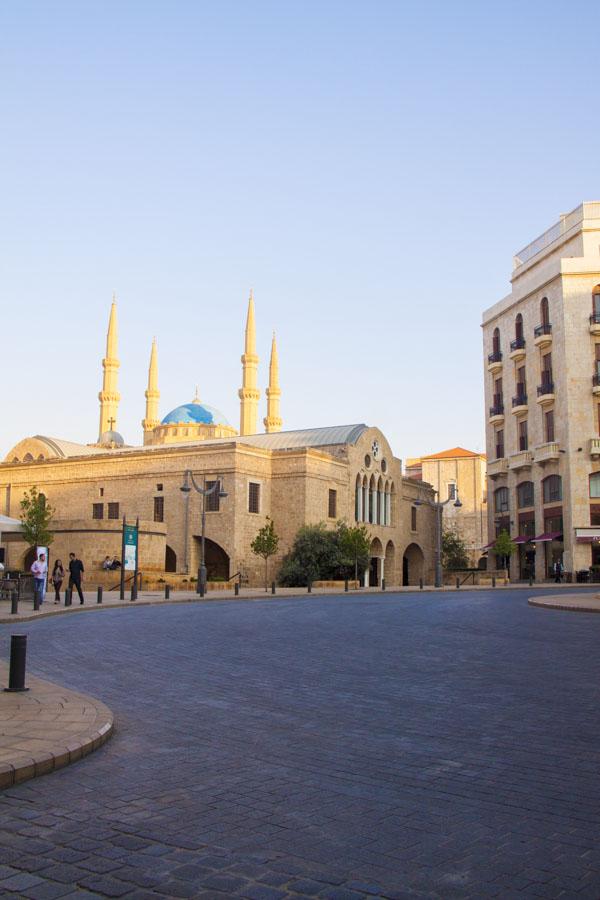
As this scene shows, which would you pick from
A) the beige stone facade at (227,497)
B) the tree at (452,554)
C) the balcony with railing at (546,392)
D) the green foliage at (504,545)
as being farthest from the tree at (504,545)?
the tree at (452,554)

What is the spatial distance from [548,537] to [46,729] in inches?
1977

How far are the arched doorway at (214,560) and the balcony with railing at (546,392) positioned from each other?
2332 cm

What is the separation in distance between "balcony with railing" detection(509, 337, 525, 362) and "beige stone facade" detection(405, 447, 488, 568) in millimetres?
24412

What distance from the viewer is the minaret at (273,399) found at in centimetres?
7350

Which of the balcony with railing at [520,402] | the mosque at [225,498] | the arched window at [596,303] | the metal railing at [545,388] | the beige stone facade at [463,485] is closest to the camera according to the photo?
the mosque at [225,498]

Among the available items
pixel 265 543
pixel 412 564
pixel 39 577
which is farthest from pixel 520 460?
pixel 39 577

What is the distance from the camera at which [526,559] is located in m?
57.7

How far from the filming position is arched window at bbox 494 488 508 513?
61.1 meters

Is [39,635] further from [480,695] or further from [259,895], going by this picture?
[259,895]

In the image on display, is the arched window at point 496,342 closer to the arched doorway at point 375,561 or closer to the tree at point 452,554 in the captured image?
the tree at point 452,554

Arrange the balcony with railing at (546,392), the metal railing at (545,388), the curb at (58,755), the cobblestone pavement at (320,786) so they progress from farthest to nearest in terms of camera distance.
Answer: the metal railing at (545,388) < the balcony with railing at (546,392) < the curb at (58,755) < the cobblestone pavement at (320,786)

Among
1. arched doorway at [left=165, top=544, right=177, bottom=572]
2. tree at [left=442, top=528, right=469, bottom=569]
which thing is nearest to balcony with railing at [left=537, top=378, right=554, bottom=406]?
tree at [left=442, top=528, right=469, bottom=569]

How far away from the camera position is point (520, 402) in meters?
58.8

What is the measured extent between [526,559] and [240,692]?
2029 inches
